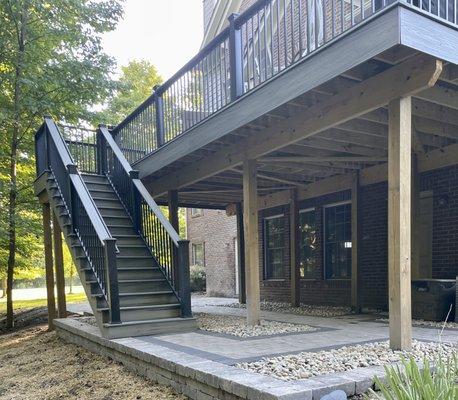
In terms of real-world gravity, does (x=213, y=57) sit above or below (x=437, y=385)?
above

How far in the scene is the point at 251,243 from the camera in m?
5.84

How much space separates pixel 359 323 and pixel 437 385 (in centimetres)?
426

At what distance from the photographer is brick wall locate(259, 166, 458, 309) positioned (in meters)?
6.64

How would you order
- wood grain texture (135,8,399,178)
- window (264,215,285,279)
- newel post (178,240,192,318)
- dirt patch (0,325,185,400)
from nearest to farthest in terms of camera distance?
wood grain texture (135,8,399,178) → dirt patch (0,325,185,400) → newel post (178,240,192,318) → window (264,215,285,279)

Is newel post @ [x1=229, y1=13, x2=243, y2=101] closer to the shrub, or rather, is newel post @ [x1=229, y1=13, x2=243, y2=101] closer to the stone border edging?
the stone border edging

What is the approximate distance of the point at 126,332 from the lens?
17.3 feet

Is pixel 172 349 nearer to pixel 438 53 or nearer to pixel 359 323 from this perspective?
pixel 359 323

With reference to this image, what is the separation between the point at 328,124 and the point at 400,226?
137cm

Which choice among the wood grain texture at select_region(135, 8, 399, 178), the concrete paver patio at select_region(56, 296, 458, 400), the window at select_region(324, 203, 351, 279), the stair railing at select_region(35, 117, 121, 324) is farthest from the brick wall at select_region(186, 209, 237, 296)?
the wood grain texture at select_region(135, 8, 399, 178)

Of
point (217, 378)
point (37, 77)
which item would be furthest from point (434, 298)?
point (37, 77)

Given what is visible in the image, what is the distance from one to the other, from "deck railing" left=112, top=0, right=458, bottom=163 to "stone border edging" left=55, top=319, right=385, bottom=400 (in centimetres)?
304

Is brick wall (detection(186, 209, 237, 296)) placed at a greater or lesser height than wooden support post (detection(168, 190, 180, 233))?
lesser

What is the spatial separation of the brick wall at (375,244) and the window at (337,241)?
5.2 inches

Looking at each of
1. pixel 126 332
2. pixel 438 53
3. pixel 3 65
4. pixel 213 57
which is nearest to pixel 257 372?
pixel 126 332
